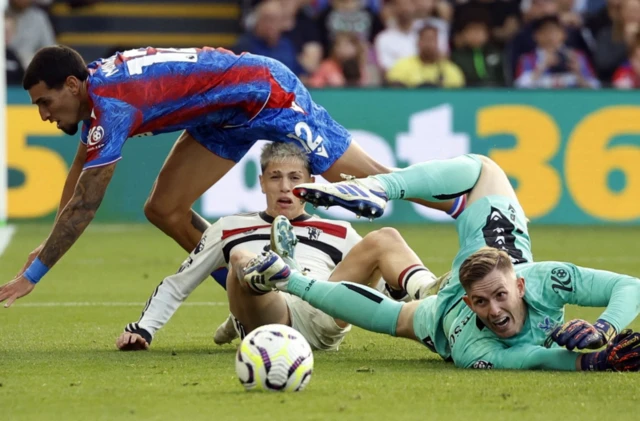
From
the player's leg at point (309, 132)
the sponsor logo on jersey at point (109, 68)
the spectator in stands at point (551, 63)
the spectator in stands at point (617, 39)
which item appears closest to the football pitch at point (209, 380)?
the player's leg at point (309, 132)

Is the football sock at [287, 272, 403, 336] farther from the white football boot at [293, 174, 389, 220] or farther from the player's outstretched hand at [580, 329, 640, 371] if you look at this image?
the player's outstretched hand at [580, 329, 640, 371]

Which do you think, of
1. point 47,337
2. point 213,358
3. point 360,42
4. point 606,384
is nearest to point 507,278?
point 606,384

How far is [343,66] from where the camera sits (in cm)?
1675

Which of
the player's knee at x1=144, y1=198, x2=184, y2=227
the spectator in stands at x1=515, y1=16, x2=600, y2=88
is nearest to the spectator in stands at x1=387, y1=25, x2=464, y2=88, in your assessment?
the spectator in stands at x1=515, y1=16, x2=600, y2=88

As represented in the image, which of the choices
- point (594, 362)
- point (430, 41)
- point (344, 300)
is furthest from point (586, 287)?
point (430, 41)

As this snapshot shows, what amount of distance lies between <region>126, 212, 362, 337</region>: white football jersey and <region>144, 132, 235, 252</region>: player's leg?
806mm

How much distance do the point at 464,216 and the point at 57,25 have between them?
1335 cm

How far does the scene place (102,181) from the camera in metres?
6.56

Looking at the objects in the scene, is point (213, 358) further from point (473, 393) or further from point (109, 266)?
point (109, 266)

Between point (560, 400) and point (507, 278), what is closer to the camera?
point (560, 400)

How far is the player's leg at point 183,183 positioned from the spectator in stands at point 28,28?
990 cm

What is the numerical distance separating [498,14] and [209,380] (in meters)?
13.6

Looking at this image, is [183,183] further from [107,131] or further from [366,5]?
[366,5]

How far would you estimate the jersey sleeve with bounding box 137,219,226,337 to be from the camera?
6.73 m
